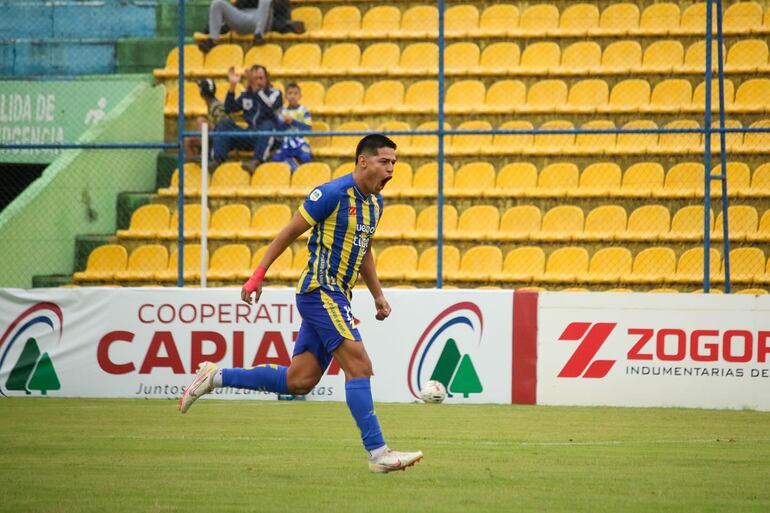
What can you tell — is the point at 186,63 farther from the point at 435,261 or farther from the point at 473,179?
the point at 435,261

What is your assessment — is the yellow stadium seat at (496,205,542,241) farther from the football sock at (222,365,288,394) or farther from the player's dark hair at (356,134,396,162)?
the player's dark hair at (356,134,396,162)

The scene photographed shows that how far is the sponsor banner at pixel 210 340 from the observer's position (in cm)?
1404

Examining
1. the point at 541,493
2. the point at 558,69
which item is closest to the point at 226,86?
the point at 558,69

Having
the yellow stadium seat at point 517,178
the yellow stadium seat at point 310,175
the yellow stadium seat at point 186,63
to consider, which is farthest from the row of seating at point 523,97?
the yellow stadium seat at point 310,175

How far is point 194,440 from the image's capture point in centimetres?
1011

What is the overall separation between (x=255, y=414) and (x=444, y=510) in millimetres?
5940

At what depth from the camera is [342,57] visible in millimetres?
20641

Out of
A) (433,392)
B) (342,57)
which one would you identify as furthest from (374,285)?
(342,57)

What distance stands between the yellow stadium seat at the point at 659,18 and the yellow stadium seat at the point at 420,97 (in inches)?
124

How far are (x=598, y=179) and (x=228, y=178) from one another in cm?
526

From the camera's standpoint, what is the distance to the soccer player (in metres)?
8.48

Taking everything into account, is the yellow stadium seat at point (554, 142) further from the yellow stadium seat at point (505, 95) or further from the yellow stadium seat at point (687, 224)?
the yellow stadium seat at point (687, 224)

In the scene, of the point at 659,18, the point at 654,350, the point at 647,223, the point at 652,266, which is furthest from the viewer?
the point at 659,18

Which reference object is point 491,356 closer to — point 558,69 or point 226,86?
point 558,69
